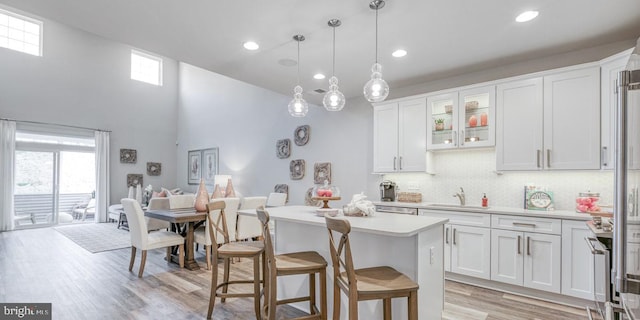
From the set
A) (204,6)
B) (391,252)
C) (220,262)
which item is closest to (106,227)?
(220,262)

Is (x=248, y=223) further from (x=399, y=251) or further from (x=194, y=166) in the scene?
(x=194, y=166)

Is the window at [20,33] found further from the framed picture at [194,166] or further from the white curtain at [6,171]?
the framed picture at [194,166]

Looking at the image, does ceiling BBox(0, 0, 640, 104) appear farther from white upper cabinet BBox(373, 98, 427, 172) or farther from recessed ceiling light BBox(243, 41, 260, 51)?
white upper cabinet BBox(373, 98, 427, 172)

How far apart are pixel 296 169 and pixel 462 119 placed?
3.46m

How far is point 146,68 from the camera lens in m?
9.55

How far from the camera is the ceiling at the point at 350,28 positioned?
2479 mm

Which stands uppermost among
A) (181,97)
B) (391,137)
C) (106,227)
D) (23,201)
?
(181,97)

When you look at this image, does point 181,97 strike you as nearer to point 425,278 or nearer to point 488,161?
point 488,161

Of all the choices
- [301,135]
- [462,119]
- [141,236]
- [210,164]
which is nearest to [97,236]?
[210,164]

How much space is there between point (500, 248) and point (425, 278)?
1760mm

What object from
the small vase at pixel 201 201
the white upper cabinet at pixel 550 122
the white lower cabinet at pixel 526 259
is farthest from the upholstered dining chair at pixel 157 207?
the white upper cabinet at pixel 550 122

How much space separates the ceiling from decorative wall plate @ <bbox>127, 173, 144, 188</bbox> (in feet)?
22.4

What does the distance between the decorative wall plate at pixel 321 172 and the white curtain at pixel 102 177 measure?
245 inches

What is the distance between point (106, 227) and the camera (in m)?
7.50
